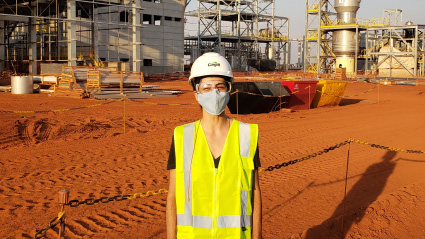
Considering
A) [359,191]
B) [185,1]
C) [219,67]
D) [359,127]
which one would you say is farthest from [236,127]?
[185,1]

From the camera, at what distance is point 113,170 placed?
944 cm

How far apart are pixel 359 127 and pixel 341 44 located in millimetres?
35922

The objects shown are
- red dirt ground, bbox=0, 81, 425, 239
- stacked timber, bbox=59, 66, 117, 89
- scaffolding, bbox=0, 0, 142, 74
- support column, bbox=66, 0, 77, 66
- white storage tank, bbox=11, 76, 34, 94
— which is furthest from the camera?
scaffolding, bbox=0, 0, 142, 74

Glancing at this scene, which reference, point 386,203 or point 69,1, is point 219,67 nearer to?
point 386,203

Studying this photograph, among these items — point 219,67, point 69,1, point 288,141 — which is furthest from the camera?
point 69,1

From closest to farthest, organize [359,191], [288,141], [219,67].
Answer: [219,67], [359,191], [288,141]

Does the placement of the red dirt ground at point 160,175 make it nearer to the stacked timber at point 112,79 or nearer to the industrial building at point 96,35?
the stacked timber at point 112,79

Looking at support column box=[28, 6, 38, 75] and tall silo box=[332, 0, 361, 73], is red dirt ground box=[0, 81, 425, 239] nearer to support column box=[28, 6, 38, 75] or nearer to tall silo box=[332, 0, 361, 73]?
support column box=[28, 6, 38, 75]

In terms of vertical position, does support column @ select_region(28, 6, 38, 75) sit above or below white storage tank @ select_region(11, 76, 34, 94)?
above

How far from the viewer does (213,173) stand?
2910mm

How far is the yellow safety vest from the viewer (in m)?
2.91

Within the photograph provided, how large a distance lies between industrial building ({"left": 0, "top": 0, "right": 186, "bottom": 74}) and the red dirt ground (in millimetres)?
18162

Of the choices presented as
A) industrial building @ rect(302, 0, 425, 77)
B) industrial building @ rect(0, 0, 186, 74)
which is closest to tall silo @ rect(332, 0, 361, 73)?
industrial building @ rect(302, 0, 425, 77)

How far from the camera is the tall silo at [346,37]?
5003 centimetres
